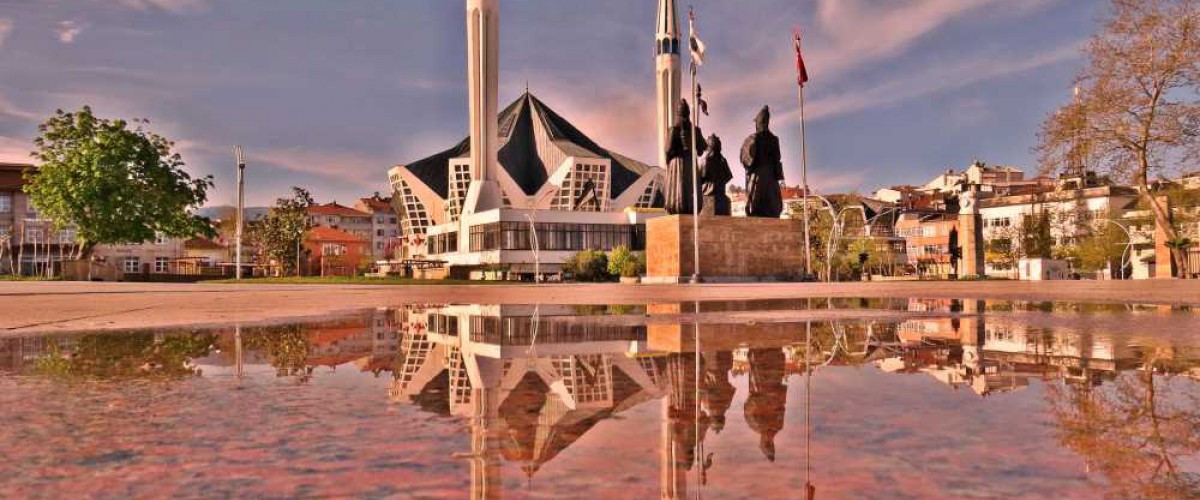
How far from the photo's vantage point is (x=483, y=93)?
8369 cm

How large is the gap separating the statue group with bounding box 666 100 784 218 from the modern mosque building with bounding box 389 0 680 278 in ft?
80.5

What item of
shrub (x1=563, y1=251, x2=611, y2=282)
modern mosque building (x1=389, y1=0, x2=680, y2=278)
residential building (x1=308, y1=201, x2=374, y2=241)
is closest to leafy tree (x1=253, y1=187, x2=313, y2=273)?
modern mosque building (x1=389, y1=0, x2=680, y2=278)

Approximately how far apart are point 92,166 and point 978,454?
163ft

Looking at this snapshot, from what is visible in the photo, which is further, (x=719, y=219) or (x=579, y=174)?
(x=579, y=174)

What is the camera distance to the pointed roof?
115625 mm

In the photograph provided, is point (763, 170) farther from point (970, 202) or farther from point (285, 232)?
point (285, 232)

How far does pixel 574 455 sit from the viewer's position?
2.34m

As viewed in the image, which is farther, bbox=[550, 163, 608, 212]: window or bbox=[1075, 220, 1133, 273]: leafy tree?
bbox=[550, 163, 608, 212]: window

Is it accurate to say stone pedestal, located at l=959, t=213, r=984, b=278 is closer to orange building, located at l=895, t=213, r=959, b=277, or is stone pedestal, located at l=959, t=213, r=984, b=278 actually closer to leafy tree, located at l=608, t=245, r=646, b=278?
leafy tree, located at l=608, t=245, r=646, b=278

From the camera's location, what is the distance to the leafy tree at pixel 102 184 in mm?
42062

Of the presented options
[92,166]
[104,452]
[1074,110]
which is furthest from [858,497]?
[92,166]

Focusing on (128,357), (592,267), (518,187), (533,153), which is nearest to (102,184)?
(592,267)

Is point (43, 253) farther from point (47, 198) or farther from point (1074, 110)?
point (1074, 110)

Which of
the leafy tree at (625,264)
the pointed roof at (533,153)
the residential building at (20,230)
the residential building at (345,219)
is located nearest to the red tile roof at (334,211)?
the residential building at (345,219)
